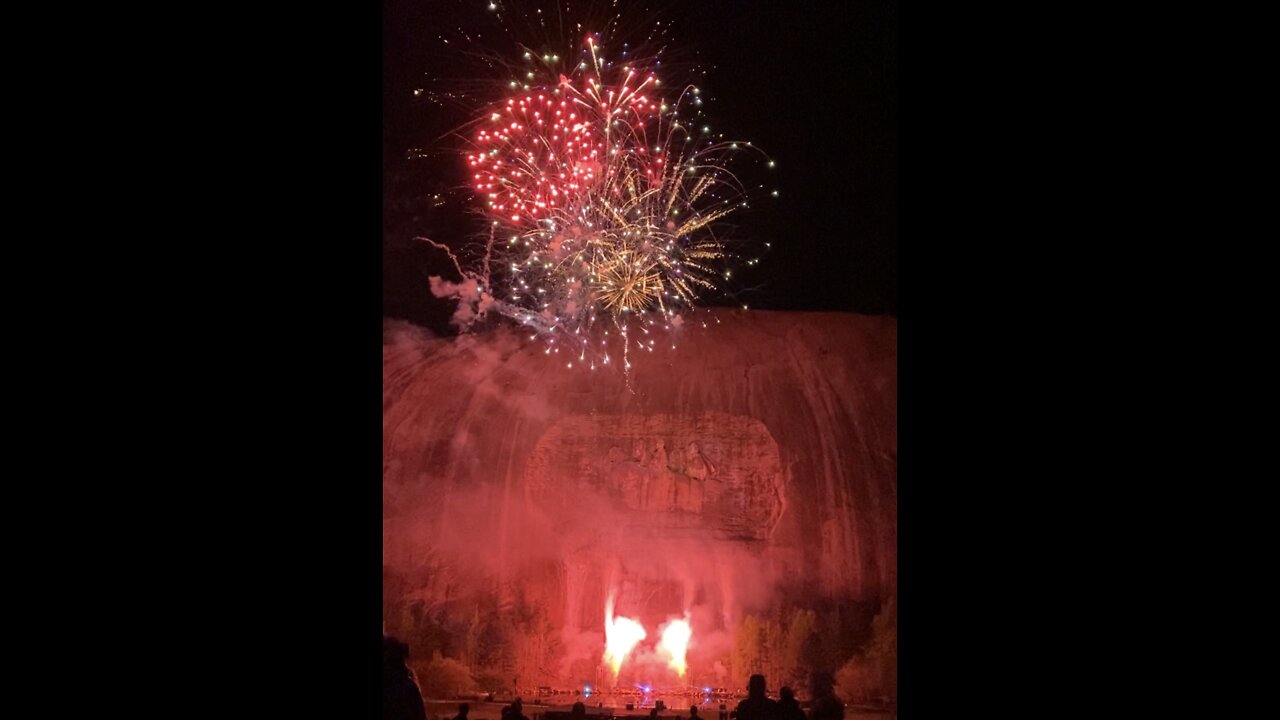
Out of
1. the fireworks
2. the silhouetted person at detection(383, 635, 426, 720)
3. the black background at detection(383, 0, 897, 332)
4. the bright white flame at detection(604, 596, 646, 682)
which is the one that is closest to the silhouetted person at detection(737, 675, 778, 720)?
the bright white flame at detection(604, 596, 646, 682)

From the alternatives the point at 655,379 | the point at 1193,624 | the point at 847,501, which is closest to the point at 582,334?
the point at 655,379

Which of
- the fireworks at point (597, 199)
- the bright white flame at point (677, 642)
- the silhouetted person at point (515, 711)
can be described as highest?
the fireworks at point (597, 199)

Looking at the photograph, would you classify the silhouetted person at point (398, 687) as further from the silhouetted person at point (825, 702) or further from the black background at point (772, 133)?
the silhouetted person at point (825, 702)

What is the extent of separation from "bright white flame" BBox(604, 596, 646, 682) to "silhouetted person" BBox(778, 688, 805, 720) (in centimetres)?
75

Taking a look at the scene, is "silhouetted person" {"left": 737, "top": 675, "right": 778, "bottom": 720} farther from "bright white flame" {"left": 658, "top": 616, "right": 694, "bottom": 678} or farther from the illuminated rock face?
"bright white flame" {"left": 658, "top": 616, "right": 694, "bottom": 678}

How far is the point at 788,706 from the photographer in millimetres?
3719

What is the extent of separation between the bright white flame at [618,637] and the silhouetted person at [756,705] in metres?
0.59

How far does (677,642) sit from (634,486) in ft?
2.61

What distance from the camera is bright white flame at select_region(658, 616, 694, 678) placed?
372 cm

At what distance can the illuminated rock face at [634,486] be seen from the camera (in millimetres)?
3768

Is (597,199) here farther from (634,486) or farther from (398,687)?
(398,687)

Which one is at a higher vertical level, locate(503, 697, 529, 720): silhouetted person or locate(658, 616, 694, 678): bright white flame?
locate(658, 616, 694, 678): bright white flame

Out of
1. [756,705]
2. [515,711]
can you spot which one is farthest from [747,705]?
[515,711]

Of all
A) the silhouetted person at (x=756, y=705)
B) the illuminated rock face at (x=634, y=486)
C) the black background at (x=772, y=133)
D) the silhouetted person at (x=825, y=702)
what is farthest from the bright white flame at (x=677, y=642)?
the black background at (x=772, y=133)
